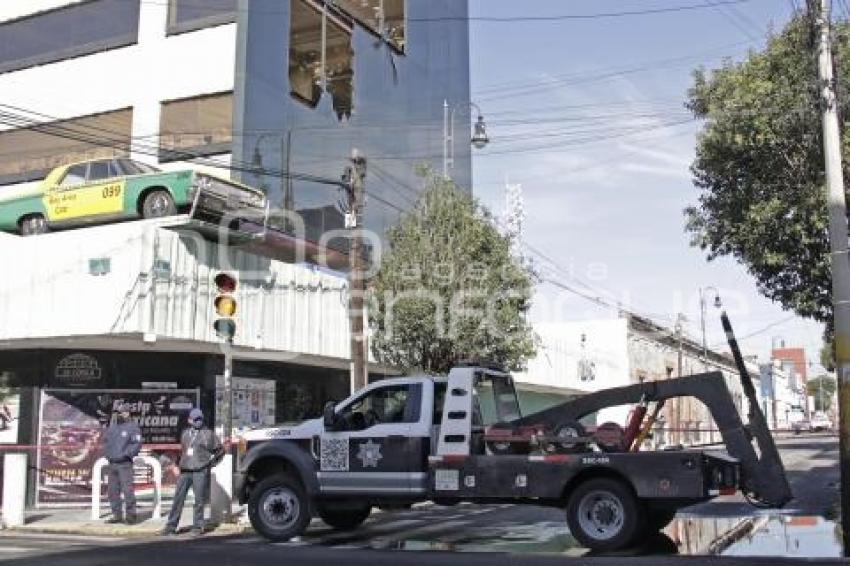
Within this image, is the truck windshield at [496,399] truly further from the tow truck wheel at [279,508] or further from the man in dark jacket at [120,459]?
the man in dark jacket at [120,459]

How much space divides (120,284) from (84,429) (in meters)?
4.13

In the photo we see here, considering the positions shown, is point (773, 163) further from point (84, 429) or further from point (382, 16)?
point (382, 16)

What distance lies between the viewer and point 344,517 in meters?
14.6

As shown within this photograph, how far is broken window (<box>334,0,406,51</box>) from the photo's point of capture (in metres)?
32.1

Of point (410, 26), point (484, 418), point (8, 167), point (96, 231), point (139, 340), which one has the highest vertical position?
point (410, 26)

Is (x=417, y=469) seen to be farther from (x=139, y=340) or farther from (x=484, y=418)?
(x=139, y=340)

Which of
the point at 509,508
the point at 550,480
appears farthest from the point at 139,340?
the point at 550,480

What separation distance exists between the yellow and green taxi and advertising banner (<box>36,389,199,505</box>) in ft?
12.3

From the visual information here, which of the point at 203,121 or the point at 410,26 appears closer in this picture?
the point at 203,121

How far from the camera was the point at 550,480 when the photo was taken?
11805mm

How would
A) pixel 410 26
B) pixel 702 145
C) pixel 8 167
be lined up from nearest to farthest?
pixel 702 145 < pixel 8 167 < pixel 410 26

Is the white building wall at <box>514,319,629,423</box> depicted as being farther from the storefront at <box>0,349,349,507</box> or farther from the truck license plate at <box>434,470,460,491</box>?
the truck license plate at <box>434,470,460,491</box>

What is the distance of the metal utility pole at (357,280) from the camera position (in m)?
18.8

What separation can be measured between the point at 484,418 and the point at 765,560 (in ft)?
13.4
